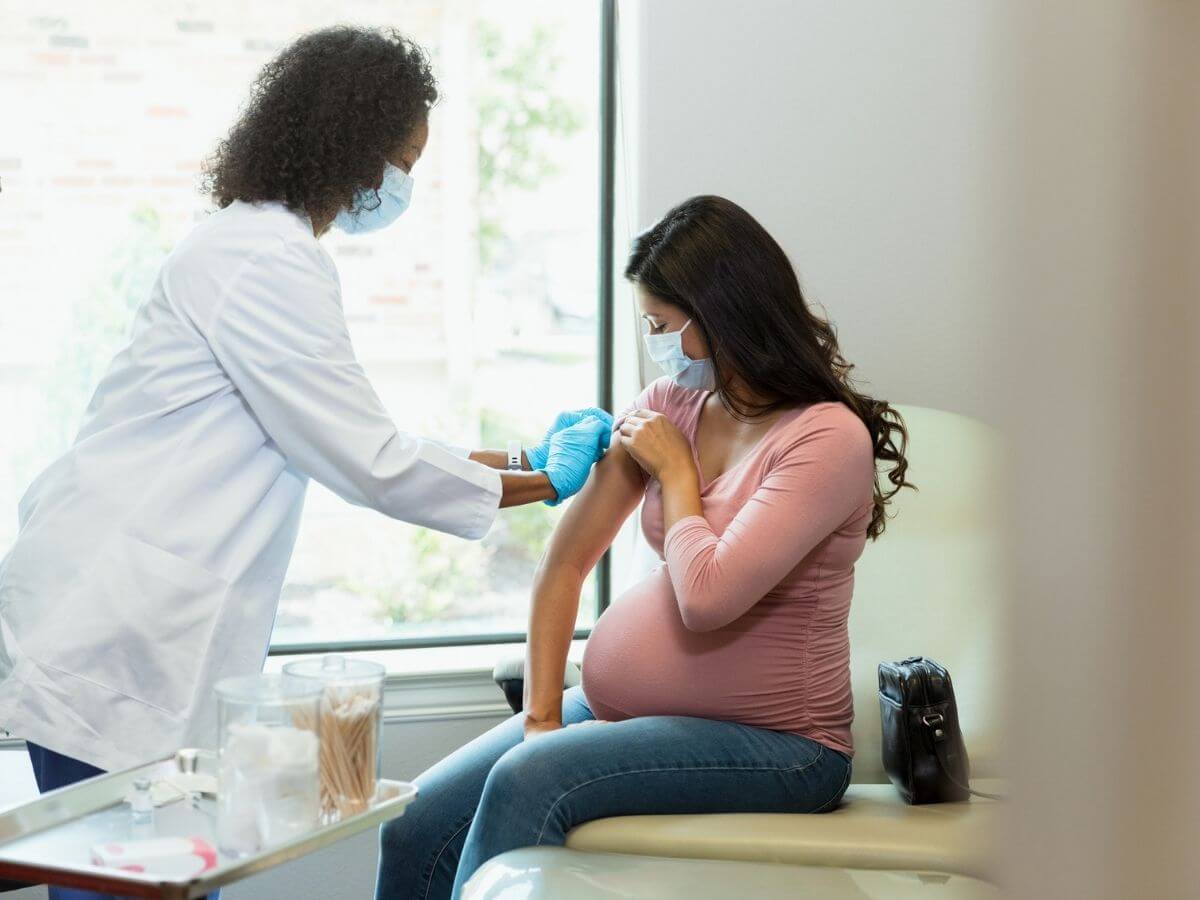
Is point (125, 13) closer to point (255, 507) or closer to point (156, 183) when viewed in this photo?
point (156, 183)

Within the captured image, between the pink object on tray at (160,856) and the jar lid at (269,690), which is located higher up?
the jar lid at (269,690)

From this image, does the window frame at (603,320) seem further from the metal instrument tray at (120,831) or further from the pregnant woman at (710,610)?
the metal instrument tray at (120,831)

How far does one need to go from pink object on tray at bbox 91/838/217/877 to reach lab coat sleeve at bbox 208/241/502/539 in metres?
0.60

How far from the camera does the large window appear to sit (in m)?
2.38

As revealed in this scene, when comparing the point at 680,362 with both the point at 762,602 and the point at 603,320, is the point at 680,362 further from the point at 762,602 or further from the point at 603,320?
the point at 603,320

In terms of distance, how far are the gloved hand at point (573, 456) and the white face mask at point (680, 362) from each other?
0.17 metres

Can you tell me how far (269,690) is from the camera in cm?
108

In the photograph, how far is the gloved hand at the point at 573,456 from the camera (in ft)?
5.92

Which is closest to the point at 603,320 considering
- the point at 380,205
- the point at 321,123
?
the point at 380,205

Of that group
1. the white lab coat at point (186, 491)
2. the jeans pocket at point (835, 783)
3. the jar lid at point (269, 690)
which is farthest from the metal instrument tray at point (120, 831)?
the jeans pocket at point (835, 783)

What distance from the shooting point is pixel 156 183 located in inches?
95.7

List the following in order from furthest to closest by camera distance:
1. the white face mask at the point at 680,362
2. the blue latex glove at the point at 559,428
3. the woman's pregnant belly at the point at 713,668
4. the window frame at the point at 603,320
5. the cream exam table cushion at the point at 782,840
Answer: the window frame at the point at 603,320, the blue latex glove at the point at 559,428, the white face mask at the point at 680,362, the woman's pregnant belly at the point at 713,668, the cream exam table cushion at the point at 782,840

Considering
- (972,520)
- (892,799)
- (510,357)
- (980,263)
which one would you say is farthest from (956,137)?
(980,263)

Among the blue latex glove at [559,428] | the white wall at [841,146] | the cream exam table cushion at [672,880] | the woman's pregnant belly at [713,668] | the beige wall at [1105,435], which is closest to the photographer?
the beige wall at [1105,435]
